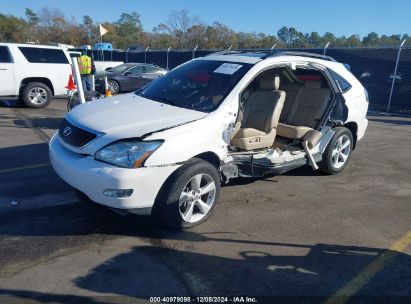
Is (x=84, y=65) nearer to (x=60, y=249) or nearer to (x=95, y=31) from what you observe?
(x=60, y=249)

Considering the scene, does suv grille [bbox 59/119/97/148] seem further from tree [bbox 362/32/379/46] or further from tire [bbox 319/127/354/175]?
tree [bbox 362/32/379/46]

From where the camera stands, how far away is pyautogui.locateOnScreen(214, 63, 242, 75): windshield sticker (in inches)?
185

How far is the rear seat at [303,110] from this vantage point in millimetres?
5457

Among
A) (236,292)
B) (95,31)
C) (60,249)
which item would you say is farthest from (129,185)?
(95,31)

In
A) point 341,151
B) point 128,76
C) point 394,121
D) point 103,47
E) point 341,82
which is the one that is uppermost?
point 103,47

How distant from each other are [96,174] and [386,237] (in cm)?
298

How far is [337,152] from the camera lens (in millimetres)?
5879

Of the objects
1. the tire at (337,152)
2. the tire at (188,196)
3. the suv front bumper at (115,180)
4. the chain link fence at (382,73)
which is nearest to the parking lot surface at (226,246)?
the tire at (188,196)

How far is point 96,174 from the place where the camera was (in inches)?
137

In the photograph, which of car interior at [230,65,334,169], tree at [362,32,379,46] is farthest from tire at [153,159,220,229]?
tree at [362,32,379,46]

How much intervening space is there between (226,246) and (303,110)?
9.51 ft

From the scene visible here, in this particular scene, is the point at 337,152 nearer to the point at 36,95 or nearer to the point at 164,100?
the point at 164,100

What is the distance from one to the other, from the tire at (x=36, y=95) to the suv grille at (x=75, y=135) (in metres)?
8.15

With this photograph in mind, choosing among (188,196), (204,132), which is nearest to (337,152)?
(204,132)
